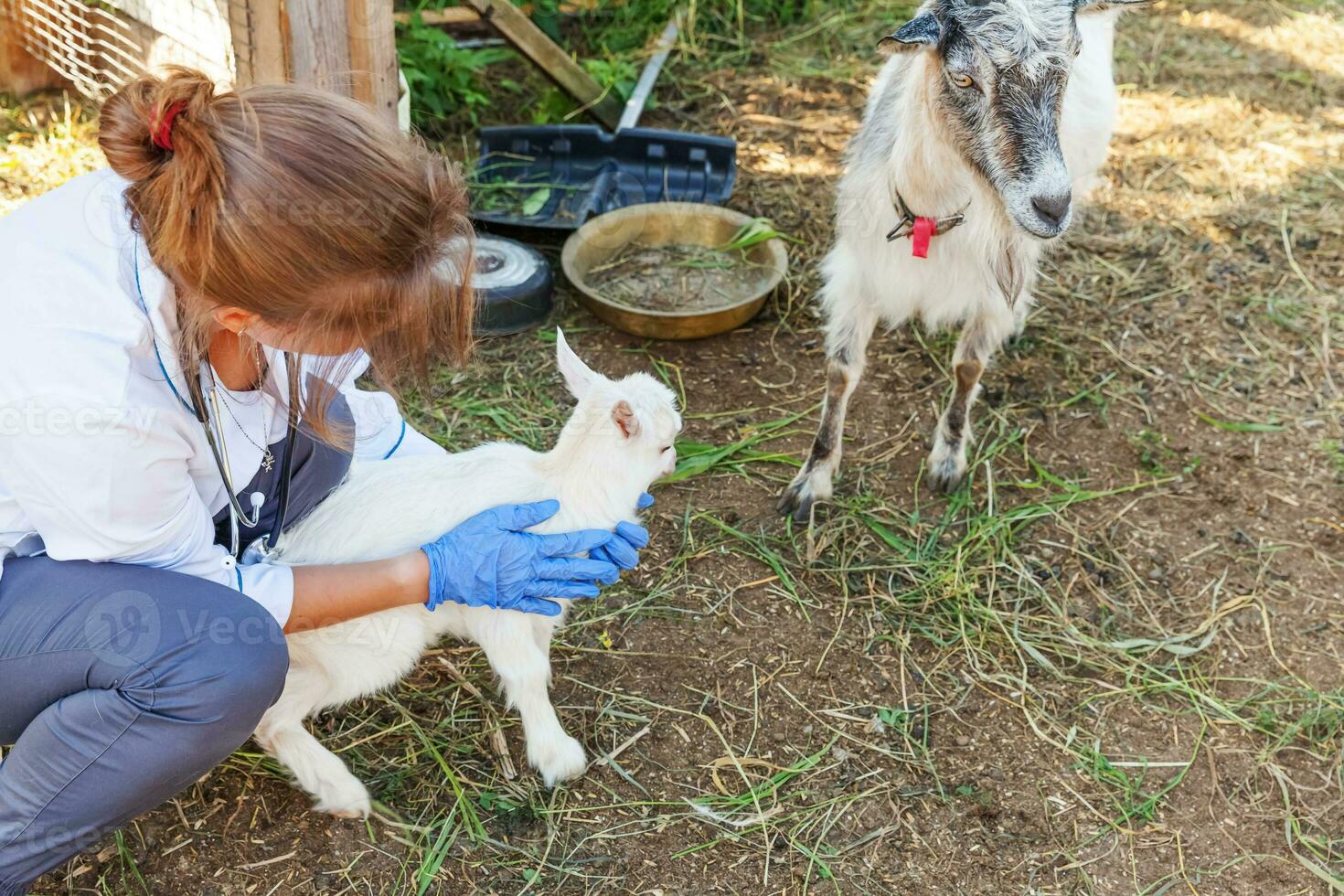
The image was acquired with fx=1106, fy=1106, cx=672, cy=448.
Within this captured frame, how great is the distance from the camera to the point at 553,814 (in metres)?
2.45

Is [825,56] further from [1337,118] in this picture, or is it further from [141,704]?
[141,704]

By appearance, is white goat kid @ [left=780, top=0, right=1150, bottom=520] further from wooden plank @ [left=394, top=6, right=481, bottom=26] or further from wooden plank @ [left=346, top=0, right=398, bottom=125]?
wooden plank @ [left=394, top=6, right=481, bottom=26]

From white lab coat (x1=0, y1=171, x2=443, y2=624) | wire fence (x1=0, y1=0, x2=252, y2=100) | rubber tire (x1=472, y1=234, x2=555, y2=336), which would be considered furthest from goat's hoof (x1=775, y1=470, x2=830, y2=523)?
wire fence (x1=0, y1=0, x2=252, y2=100)

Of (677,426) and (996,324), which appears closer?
(677,426)

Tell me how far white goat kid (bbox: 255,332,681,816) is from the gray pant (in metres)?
0.29

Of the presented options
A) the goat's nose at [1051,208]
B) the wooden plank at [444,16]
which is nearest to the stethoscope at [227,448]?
the goat's nose at [1051,208]

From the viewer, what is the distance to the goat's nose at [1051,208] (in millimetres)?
2646

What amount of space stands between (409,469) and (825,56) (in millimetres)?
4210

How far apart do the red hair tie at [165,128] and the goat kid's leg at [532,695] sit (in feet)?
3.72

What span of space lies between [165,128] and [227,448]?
2.04 feet

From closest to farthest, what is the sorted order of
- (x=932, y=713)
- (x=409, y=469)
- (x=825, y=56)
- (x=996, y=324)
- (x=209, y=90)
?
(x=209, y=90), (x=409, y=469), (x=932, y=713), (x=996, y=324), (x=825, y=56)

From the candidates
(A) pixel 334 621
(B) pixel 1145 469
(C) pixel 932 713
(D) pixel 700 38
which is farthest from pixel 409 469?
(D) pixel 700 38

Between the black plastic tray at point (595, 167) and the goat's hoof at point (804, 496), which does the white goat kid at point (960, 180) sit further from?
the black plastic tray at point (595, 167)

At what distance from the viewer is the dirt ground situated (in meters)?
2.39
